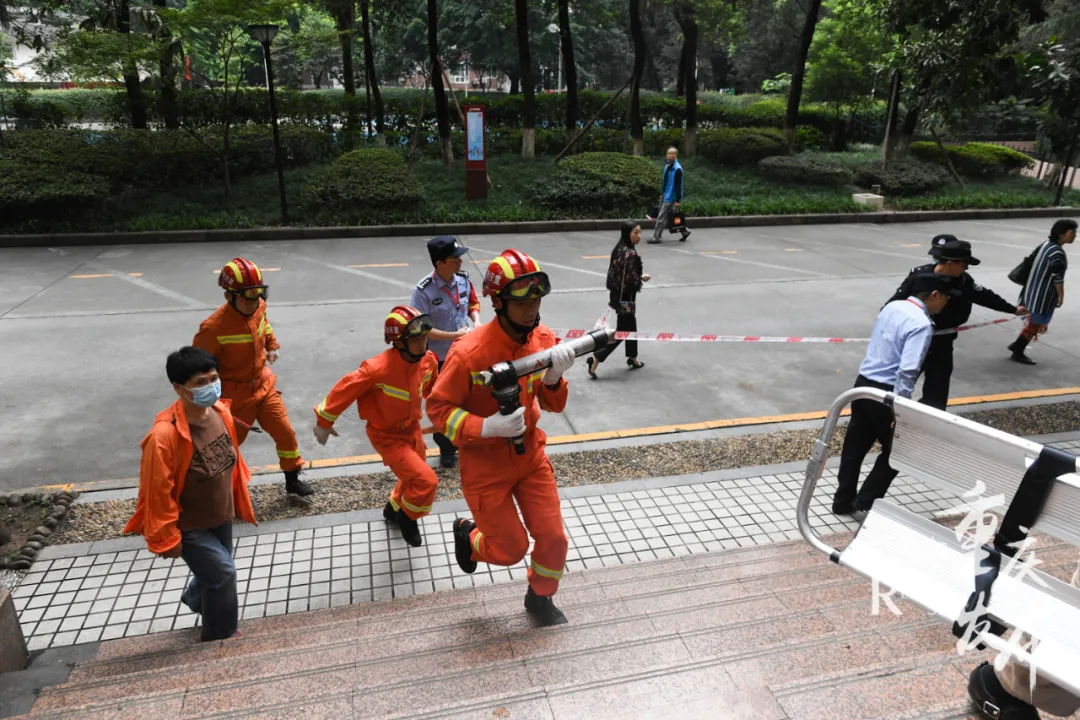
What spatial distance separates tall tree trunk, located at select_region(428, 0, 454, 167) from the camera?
59.5 ft

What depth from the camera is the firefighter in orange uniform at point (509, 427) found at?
3.44m

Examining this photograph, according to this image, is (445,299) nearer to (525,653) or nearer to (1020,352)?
(525,653)

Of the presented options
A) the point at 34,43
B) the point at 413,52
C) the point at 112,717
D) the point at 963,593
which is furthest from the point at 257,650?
the point at 413,52

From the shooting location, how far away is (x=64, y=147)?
15.7 meters

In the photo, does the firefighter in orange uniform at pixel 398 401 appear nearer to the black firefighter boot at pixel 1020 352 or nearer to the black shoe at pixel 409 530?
the black shoe at pixel 409 530

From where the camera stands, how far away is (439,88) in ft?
61.0

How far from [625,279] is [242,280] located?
4042 mm

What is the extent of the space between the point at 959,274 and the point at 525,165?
1563cm

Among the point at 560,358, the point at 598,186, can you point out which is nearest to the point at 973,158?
the point at 598,186

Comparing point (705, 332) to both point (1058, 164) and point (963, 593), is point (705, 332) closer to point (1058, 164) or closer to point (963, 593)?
point (963, 593)

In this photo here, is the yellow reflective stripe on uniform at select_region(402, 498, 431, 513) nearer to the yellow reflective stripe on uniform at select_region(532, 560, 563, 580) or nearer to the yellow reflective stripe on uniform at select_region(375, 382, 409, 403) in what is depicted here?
the yellow reflective stripe on uniform at select_region(375, 382, 409, 403)

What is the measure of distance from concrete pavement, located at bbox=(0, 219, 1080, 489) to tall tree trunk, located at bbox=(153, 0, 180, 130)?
12.5ft

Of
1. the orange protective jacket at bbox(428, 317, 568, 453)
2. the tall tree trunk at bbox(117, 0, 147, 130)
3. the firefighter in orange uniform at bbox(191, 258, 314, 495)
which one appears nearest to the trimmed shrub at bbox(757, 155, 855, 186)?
the tall tree trunk at bbox(117, 0, 147, 130)

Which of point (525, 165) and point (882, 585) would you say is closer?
point (882, 585)
